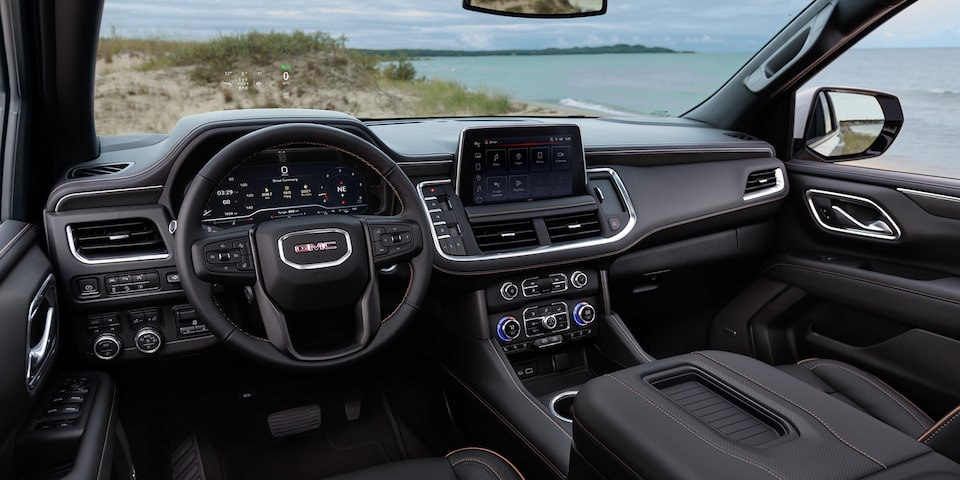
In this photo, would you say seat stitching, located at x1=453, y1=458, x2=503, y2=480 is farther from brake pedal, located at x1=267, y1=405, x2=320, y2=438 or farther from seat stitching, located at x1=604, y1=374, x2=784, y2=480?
brake pedal, located at x1=267, y1=405, x2=320, y2=438

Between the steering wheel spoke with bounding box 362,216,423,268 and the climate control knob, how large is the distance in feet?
3.30

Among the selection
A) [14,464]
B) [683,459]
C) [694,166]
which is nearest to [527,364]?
[694,166]

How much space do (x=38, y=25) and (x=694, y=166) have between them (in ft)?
8.34

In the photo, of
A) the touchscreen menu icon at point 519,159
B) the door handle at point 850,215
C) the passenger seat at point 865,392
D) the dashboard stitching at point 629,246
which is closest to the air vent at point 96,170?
the dashboard stitching at point 629,246

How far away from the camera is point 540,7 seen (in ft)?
8.21

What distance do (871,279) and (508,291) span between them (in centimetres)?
150

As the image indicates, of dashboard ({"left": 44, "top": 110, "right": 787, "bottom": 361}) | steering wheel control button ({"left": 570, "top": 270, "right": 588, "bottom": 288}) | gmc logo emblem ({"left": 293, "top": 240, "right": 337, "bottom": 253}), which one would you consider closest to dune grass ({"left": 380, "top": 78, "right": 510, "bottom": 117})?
dashboard ({"left": 44, "top": 110, "right": 787, "bottom": 361})

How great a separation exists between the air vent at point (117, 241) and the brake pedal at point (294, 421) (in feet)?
3.19

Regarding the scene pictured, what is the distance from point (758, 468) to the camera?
1.25 m

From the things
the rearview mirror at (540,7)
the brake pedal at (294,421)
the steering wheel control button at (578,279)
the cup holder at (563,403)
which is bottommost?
the brake pedal at (294,421)

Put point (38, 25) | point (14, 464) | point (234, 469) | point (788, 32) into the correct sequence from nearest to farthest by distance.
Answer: point (14, 464), point (38, 25), point (234, 469), point (788, 32)

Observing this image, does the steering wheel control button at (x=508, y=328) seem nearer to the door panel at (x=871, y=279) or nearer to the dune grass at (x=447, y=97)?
the dune grass at (x=447, y=97)

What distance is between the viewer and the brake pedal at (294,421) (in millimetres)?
2699

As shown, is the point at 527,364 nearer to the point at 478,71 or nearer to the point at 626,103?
the point at 478,71
